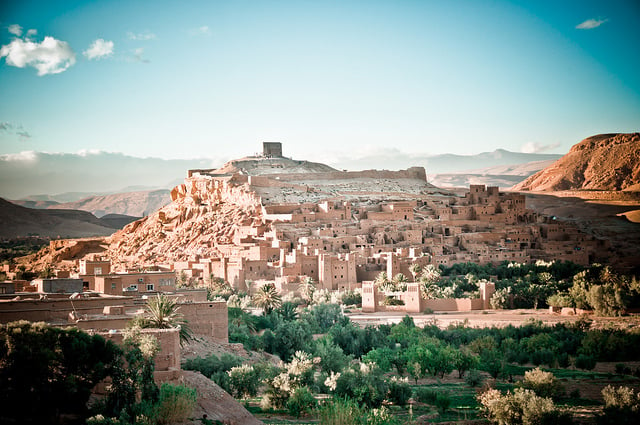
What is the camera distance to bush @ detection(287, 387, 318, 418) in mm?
16844

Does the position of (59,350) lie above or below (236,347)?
above

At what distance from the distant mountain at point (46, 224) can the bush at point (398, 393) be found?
179 feet

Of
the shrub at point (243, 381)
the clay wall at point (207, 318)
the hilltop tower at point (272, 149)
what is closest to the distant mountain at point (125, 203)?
the hilltop tower at point (272, 149)

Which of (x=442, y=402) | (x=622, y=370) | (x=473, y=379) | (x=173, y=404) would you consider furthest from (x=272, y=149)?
(x=173, y=404)

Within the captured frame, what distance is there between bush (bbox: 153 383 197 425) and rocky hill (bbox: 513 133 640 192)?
66476 mm

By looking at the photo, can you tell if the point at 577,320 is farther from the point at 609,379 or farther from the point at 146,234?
the point at 146,234

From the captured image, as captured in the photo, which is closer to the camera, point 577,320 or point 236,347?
point 236,347

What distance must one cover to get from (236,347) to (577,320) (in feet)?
56.9

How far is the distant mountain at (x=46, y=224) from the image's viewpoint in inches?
2717

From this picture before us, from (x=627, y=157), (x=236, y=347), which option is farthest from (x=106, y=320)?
(x=627, y=157)

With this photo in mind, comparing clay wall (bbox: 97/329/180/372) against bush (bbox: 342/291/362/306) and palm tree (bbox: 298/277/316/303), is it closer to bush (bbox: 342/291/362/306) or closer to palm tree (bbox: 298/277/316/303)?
palm tree (bbox: 298/277/316/303)

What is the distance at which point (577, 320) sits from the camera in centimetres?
3142

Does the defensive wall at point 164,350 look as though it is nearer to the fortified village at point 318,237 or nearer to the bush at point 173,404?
the bush at point 173,404

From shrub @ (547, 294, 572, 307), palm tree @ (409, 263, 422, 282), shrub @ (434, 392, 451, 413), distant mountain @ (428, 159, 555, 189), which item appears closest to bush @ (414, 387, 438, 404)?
shrub @ (434, 392, 451, 413)
